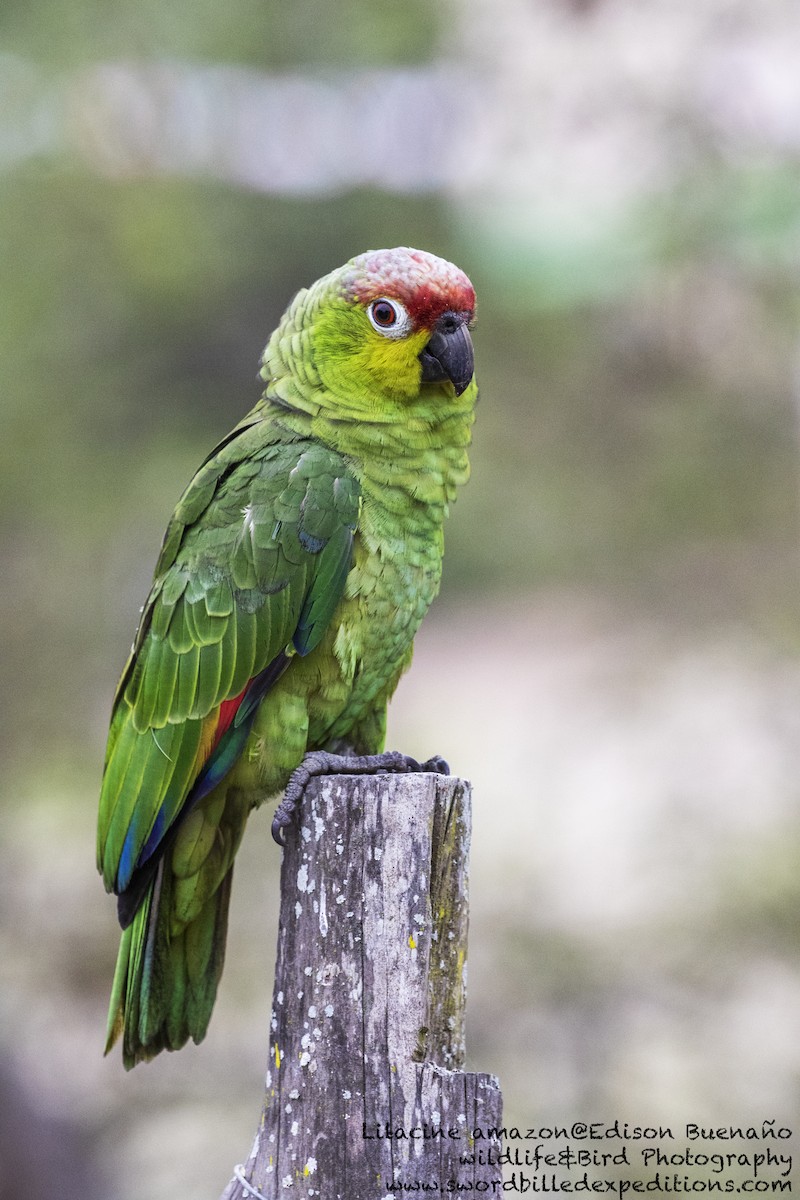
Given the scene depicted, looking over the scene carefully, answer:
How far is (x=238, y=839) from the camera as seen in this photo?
7.99ft

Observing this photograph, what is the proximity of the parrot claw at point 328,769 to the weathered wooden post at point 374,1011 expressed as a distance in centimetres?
12

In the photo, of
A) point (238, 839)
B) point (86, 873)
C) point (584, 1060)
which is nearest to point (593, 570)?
point (584, 1060)

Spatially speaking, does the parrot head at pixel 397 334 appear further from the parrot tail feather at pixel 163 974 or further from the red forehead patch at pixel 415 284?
the parrot tail feather at pixel 163 974

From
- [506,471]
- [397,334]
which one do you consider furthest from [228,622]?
[506,471]

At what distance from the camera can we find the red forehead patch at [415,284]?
7.75ft

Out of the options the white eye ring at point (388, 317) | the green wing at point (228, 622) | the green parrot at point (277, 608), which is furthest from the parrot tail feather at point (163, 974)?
the white eye ring at point (388, 317)

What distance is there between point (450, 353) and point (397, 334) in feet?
0.40

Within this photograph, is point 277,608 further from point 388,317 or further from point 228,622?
point 388,317

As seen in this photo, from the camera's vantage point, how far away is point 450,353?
2354 mm

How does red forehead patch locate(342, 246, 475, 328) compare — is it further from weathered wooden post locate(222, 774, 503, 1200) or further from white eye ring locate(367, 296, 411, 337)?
weathered wooden post locate(222, 774, 503, 1200)

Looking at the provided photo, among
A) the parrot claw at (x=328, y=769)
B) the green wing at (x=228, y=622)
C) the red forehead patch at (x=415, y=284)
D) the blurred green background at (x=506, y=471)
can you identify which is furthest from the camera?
the blurred green background at (x=506, y=471)

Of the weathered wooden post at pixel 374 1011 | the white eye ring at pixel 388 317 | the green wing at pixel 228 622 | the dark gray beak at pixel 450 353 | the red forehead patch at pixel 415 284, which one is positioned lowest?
the weathered wooden post at pixel 374 1011

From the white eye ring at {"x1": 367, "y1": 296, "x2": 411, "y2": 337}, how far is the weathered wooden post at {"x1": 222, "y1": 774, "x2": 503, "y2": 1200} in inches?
39.0

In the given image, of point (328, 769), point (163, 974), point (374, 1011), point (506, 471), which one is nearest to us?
point (374, 1011)
